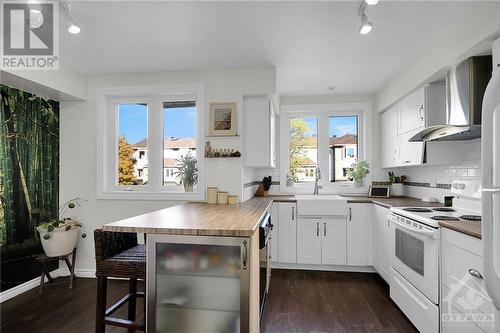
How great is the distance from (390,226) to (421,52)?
175 centimetres

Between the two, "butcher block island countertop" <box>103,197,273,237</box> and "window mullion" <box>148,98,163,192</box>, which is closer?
"butcher block island countertop" <box>103,197,273,237</box>

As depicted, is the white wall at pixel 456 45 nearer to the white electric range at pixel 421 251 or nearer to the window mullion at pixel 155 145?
the white electric range at pixel 421 251

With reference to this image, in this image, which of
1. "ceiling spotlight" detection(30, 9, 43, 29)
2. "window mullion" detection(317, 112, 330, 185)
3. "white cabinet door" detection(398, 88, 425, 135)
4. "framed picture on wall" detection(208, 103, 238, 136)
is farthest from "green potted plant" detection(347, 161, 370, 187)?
"ceiling spotlight" detection(30, 9, 43, 29)

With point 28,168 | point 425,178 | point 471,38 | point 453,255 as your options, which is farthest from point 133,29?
point 425,178

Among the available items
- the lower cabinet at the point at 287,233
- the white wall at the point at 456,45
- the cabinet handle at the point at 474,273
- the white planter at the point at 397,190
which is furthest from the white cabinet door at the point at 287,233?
the cabinet handle at the point at 474,273

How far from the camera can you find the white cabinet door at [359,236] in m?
3.41

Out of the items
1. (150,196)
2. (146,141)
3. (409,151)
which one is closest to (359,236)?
(409,151)

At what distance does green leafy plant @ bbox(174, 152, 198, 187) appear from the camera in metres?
3.17

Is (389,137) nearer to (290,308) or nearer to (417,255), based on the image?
(417,255)

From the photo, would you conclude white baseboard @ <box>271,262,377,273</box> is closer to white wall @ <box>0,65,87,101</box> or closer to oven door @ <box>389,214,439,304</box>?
oven door @ <box>389,214,439,304</box>

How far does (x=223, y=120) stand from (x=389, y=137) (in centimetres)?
224

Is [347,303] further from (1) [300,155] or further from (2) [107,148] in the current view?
(2) [107,148]

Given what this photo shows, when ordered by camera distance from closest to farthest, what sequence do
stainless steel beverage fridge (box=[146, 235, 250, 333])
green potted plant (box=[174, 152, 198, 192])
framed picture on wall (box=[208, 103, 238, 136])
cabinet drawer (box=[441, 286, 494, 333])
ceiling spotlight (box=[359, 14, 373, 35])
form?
cabinet drawer (box=[441, 286, 494, 333])
stainless steel beverage fridge (box=[146, 235, 250, 333])
ceiling spotlight (box=[359, 14, 373, 35])
framed picture on wall (box=[208, 103, 238, 136])
green potted plant (box=[174, 152, 198, 192])

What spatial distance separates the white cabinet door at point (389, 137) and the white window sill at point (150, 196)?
8.09 ft
